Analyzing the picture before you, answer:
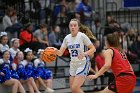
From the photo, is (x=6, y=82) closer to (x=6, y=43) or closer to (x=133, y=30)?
(x=6, y=43)

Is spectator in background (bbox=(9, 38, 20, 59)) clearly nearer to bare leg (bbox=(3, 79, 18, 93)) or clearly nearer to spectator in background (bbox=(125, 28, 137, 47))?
bare leg (bbox=(3, 79, 18, 93))

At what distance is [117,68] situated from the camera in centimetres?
880

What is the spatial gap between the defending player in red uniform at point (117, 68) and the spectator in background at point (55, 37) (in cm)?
865

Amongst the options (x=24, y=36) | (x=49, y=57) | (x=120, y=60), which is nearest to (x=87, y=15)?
(x=24, y=36)

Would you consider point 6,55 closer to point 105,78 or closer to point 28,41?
point 28,41

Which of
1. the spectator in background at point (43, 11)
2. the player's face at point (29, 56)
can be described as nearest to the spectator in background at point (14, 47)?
the player's face at point (29, 56)

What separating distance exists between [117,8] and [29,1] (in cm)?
580

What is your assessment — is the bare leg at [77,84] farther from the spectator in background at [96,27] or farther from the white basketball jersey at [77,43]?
the spectator in background at [96,27]

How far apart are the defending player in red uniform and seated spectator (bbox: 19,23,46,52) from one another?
762 centimetres

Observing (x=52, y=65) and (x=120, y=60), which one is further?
(x=52, y=65)

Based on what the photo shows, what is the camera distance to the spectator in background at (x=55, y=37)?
688 inches

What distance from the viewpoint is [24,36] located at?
1612 cm

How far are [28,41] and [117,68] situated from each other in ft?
25.3

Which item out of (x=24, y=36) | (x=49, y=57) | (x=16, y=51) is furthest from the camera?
(x=24, y=36)
